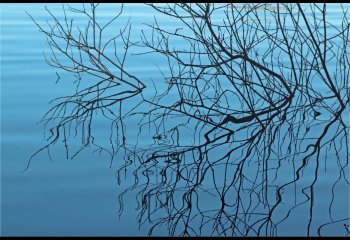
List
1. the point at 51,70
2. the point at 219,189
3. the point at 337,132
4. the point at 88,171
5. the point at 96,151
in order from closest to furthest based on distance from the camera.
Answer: the point at 219,189 < the point at 88,171 < the point at 96,151 < the point at 337,132 < the point at 51,70

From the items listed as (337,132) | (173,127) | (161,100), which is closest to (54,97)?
(161,100)

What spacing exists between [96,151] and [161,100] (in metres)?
1.14

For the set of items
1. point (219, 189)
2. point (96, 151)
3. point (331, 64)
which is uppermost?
point (331, 64)

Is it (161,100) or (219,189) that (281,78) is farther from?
(219,189)

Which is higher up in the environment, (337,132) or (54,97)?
(54,97)

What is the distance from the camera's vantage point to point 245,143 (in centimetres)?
434

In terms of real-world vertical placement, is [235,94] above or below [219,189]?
above

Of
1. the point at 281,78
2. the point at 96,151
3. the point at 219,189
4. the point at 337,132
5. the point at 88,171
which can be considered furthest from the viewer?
the point at 281,78

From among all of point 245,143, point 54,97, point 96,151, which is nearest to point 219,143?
point 245,143

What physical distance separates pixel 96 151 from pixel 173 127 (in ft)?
2.03

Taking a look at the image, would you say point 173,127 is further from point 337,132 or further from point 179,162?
point 337,132

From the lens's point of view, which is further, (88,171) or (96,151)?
(96,151)

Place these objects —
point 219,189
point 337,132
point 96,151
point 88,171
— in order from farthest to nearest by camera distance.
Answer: point 337,132, point 96,151, point 88,171, point 219,189

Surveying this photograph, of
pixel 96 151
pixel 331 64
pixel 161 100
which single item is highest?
pixel 331 64
